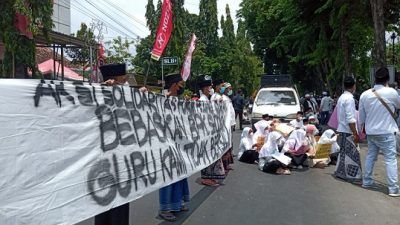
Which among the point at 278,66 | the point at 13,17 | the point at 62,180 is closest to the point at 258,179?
the point at 62,180

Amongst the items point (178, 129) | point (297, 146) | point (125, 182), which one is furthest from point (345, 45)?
point (125, 182)

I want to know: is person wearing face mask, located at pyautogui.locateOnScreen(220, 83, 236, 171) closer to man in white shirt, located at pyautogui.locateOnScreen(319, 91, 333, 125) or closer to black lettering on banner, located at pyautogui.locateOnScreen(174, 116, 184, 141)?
black lettering on banner, located at pyautogui.locateOnScreen(174, 116, 184, 141)

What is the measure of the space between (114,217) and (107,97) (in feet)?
3.83

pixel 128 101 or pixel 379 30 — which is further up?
pixel 379 30

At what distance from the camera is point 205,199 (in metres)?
7.64

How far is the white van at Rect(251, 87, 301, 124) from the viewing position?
16.9m

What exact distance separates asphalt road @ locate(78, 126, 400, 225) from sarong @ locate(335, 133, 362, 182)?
206 mm

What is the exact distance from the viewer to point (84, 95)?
428 cm

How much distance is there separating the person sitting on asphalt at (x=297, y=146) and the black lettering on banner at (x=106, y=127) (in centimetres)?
637

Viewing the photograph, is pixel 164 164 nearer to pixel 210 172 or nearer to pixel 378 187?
pixel 210 172

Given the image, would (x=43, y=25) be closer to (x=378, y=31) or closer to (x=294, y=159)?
(x=294, y=159)

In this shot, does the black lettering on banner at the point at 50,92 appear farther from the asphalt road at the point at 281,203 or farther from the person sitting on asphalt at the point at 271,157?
the person sitting on asphalt at the point at 271,157

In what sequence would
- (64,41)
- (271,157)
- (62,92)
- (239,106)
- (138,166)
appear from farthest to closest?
1. (239,106)
2. (64,41)
3. (271,157)
4. (138,166)
5. (62,92)

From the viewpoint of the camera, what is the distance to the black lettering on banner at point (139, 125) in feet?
16.9
